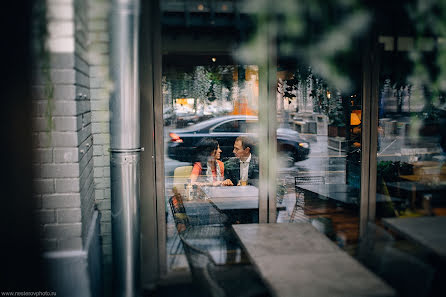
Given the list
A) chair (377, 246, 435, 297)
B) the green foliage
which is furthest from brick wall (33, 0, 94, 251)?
chair (377, 246, 435, 297)

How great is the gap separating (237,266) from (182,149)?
1.58 meters

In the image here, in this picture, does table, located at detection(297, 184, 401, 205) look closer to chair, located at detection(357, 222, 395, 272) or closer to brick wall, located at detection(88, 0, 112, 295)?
chair, located at detection(357, 222, 395, 272)

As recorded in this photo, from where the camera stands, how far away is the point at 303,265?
2617mm

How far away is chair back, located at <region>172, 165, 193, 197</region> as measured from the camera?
4084 millimetres

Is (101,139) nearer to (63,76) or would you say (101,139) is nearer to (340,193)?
(63,76)

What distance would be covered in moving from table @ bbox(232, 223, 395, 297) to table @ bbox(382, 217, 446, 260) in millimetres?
598

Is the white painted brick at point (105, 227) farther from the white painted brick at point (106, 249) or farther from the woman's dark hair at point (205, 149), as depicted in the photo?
the woman's dark hair at point (205, 149)

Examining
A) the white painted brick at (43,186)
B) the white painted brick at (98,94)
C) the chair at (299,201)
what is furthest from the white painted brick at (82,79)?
the chair at (299,201)

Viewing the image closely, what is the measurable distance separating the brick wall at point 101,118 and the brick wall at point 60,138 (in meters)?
0.58

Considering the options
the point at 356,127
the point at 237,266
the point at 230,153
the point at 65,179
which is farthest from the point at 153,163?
the point at 356,127

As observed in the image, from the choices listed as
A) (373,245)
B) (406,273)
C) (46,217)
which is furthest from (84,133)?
(406,273)

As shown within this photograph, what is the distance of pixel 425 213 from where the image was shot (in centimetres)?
428

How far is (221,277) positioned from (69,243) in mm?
1222

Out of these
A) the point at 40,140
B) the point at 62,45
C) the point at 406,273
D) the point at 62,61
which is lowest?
the point at 406,273
